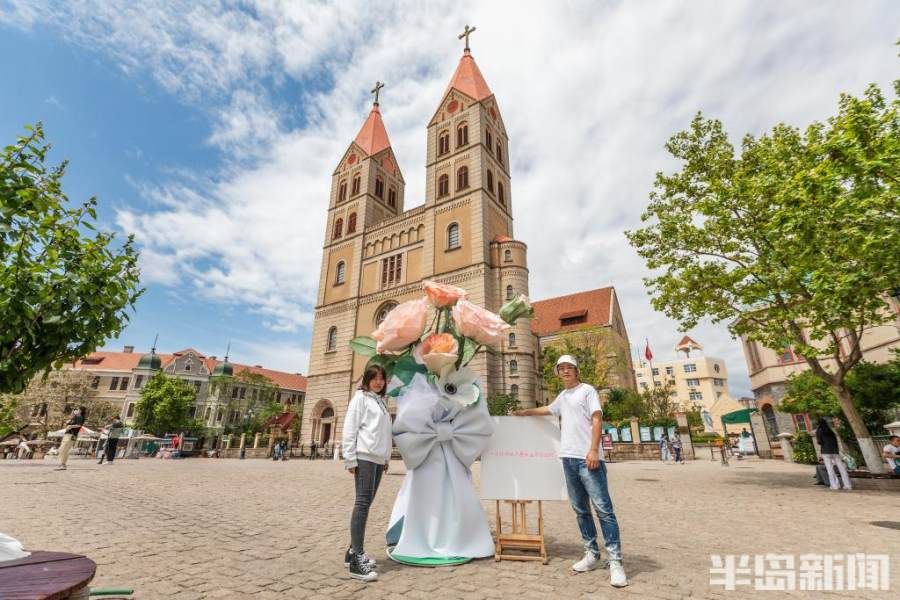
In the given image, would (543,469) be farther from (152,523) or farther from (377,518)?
(152,523)

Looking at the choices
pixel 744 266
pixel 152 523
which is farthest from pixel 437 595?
pixel 744 266

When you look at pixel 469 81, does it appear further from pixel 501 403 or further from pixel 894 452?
pixel 894 452

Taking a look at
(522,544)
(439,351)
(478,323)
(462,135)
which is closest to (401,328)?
(439,351)

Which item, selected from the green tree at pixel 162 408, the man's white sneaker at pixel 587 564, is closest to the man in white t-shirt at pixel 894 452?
the man's white sneaker at pixel 587 564

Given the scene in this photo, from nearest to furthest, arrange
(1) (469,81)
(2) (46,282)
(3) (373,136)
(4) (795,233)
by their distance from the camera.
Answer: (2) (46,282) → (4) (795,233) → (1) (469,81) → (3) (373,136)

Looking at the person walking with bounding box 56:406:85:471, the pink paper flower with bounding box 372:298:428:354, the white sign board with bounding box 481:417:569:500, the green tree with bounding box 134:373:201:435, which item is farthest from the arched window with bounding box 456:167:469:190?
the green tree with bounding box 134:373:201:435

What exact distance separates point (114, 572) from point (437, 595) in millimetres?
2576

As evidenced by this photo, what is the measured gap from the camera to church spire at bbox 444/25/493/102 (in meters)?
33.6

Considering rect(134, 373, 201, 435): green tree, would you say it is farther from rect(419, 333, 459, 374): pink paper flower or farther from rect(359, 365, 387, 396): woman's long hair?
rect(419, 333, 459, 374): pink paper flower

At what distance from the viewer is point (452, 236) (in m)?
29.7

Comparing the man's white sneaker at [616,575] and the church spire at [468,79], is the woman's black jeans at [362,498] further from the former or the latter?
the church spire at [468,79]

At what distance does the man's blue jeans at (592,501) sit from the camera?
129 inches

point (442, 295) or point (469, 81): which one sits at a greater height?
point (469, 81)

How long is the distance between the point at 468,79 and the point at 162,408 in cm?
3996
